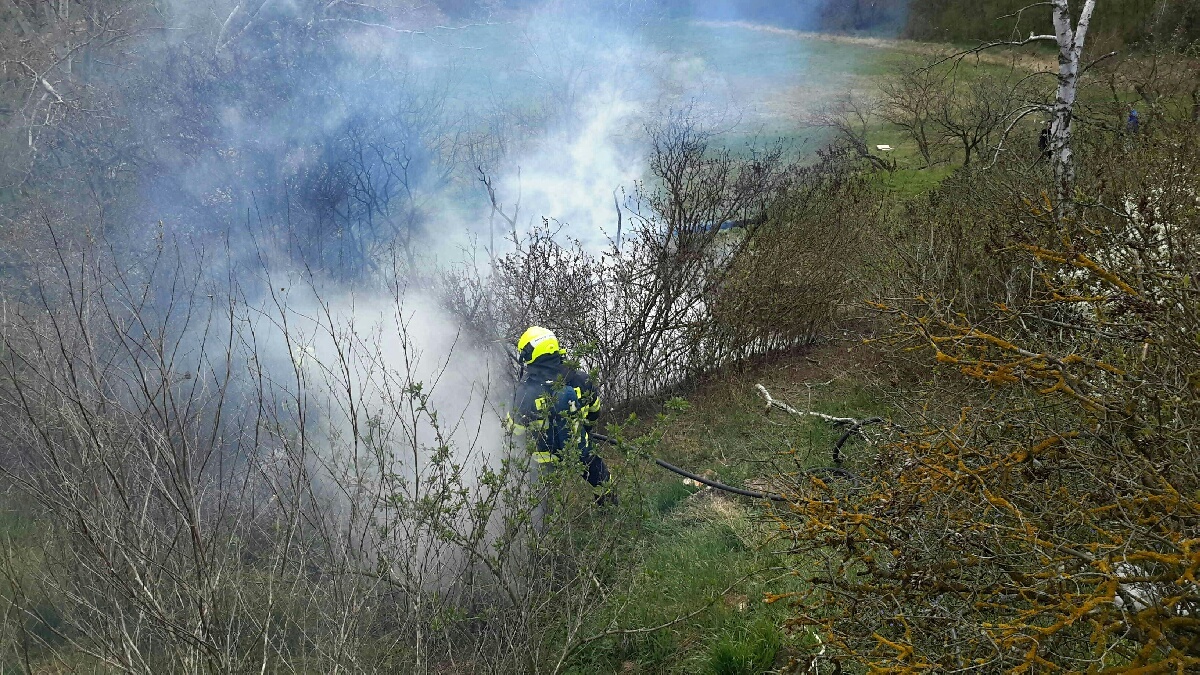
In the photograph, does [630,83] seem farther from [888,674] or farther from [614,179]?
[888,674]

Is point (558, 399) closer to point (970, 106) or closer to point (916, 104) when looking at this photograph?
point (916, 104)

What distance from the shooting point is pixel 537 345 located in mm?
6023

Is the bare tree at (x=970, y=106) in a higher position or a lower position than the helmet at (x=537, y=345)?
higher

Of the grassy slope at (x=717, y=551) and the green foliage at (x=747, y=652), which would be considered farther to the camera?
the grassy slope at (x=717, y=551)

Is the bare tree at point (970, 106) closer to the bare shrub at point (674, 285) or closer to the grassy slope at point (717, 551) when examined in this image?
the bare shrub at point (674, 285)

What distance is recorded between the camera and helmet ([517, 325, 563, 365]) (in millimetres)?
6027

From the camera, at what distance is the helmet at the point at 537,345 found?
6.03 metres

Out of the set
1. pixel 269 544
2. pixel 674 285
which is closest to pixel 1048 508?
pixel 269 544

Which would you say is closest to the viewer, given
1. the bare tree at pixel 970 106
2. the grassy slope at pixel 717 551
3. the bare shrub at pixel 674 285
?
the grassy slope at pixel 717 551

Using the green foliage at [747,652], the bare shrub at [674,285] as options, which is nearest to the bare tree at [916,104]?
the bare shrub at [674,285]

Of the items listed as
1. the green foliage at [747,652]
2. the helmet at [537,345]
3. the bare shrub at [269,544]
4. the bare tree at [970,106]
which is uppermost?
the bare tree at [970,106]

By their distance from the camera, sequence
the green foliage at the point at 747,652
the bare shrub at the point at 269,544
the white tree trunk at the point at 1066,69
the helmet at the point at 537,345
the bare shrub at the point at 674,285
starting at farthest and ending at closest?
1. the bare shrub at the point at 674,285
2. the white tree trunk at the point at 1066,69
3. the helmet at the point at 537,345
4. the green foliage at the point at 747,652
5. the bare shrub at the point at 269,544

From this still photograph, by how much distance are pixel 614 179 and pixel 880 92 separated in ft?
31.1

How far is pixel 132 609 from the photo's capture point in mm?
3990
